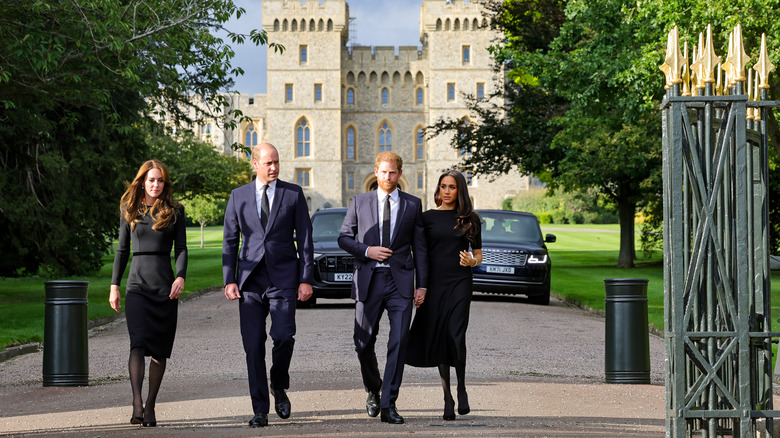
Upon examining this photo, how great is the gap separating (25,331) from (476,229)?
840 centimetres

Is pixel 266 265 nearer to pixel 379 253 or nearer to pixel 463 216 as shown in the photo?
pixel 379 253

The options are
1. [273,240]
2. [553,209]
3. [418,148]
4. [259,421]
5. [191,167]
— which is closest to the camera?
[259,421]

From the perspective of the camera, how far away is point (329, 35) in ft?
266

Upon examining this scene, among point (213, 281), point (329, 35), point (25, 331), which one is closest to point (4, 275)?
point (213, 281)

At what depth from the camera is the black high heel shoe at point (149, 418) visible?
6473mm

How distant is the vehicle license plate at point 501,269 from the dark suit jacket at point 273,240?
1133 centimetres

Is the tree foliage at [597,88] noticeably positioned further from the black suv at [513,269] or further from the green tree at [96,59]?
the green tree at [96,59]

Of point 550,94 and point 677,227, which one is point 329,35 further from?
Answer: point 677,227

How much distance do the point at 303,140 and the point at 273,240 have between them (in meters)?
75.4

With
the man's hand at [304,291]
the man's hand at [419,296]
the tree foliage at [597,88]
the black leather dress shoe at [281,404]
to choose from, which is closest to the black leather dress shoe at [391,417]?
the black leather dress shoe at [281,404]

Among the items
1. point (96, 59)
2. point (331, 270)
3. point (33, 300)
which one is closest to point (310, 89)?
point (33, 300)

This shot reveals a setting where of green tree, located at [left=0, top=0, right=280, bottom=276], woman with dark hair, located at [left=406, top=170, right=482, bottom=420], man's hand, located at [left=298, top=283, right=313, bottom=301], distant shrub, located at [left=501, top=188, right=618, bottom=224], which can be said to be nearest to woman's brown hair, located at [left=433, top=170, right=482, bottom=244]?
woman with dark hair, located at [left=406, top=170, right=482, bottom=420]

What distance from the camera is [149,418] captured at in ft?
21.3

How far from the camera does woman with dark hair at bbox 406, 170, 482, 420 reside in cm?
692
